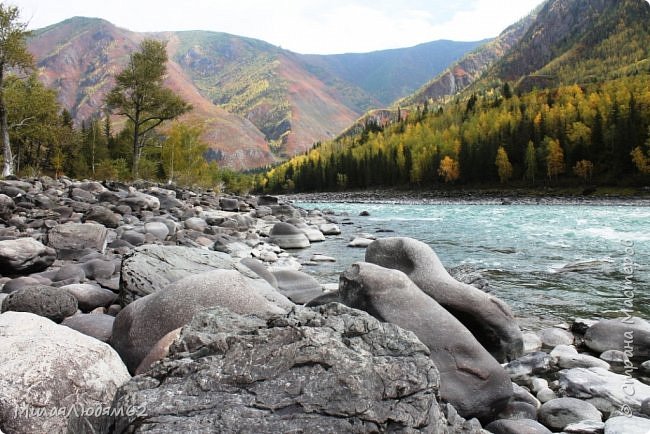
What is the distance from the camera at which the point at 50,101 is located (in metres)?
25.1

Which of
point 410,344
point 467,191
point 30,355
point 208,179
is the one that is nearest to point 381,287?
point 410,344

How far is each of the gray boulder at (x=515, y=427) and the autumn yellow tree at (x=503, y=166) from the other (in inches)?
3113

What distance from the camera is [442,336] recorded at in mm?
4051

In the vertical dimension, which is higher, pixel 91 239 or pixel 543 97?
pixel 543 97

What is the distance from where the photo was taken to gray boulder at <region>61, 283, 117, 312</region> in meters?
5.40

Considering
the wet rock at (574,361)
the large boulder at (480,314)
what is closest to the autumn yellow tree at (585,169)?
the wet rock at (574,361)

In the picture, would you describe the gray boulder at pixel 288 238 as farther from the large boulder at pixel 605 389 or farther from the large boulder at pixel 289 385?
the large boulder at pixel 289 385

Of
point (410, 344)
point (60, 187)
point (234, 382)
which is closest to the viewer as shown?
point (234, 382)

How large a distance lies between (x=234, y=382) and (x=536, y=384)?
3.77 metres

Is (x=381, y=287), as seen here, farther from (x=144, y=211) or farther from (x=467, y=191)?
(x=467, y=191)

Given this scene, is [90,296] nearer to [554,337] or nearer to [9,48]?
[554,337]

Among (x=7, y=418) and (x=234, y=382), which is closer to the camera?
(x=234, y=382)

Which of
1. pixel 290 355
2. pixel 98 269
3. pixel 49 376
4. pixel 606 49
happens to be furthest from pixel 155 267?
pixel 606 49

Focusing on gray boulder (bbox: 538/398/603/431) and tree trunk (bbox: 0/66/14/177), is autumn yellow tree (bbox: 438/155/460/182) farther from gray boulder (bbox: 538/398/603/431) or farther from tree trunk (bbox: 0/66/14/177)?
gray boulder (bbox: 538/398/603/431)
